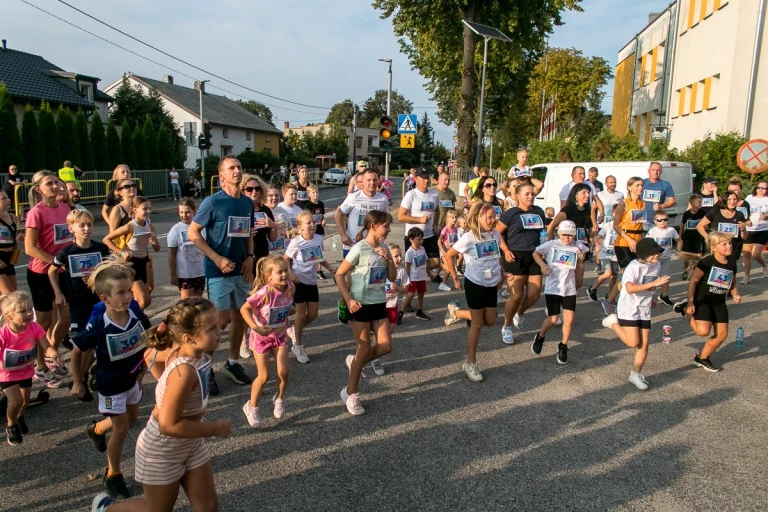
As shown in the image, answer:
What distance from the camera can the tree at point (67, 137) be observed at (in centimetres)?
2447

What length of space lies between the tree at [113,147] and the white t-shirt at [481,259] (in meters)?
25.9

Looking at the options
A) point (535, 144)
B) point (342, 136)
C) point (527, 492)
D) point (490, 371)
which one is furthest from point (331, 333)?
point (342, 136)

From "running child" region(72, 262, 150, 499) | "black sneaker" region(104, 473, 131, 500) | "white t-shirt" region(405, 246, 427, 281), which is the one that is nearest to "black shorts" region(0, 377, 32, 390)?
"running child" region(72, 262, 150, 499)

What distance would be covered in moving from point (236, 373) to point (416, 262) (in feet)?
10.3

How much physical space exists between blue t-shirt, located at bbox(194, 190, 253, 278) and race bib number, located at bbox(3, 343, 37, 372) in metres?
1.53

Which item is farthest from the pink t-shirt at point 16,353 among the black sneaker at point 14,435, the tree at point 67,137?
the tree at point 67,137

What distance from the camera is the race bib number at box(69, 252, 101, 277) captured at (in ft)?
15.6

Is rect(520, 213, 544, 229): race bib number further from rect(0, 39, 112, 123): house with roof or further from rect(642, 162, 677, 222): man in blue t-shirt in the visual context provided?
rect(0, 39, 112, 123): house with roof

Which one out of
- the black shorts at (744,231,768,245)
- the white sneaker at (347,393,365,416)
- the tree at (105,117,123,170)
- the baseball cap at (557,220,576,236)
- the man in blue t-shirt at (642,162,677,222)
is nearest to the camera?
the white sneaker at (347,393,365,416)

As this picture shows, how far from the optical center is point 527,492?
A: 11.7 feet

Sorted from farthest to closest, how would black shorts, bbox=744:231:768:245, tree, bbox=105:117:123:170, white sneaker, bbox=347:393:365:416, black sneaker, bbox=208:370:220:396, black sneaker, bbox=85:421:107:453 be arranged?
tree, bbox=105:117:123:170
black shorts, bbox=744:231:768:245
black sneaker, bbox=208:370:220:396
white sneaker, bbox=347:393:365:416
black sneaker, bbox=85:421:107:453

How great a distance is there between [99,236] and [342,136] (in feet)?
187

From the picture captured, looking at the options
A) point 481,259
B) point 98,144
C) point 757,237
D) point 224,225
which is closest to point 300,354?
point 224,225

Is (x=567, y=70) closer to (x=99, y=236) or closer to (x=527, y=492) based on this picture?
(x=99, y=236)
